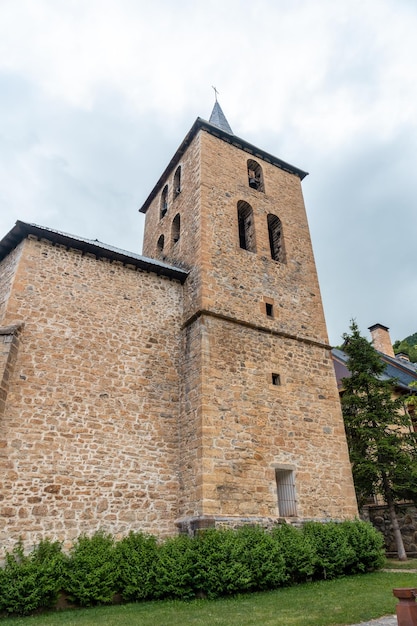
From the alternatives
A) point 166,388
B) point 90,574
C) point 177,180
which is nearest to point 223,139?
point 177,180

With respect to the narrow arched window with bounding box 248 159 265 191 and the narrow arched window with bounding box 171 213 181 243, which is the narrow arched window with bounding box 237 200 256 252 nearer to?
the narrow arched window with bounding box 248 159 265 191

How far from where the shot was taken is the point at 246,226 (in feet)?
50.0

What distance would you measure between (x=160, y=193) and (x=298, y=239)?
22.3ft

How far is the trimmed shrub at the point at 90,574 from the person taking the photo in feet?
25.4

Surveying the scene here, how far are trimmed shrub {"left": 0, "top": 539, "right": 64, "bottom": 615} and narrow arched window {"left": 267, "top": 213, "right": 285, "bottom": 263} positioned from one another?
11105mm

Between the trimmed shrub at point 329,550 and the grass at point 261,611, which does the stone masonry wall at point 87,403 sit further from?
the trimmed shrub at point 329,550

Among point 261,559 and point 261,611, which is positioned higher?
point 261,559

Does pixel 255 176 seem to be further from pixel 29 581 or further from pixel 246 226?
pixel 29 581

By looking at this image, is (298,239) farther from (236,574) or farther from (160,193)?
(236,574)

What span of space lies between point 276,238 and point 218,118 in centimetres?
828

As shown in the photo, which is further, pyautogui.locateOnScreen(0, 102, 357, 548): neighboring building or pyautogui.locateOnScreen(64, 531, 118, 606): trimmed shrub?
pyautogui.locateOnScreen(0, 102, 357, 548): neighboring building

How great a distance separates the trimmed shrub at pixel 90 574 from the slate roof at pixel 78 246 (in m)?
7.25

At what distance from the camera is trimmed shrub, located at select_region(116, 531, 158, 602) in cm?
802

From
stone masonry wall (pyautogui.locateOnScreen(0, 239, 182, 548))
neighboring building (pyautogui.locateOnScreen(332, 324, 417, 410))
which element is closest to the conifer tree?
neighboring building (pyautogui.locateOnScreen(332, 324, 417, 410))
